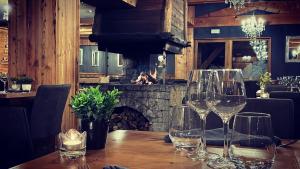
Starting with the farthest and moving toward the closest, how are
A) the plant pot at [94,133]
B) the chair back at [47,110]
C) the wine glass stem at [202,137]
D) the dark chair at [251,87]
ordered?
the dark chair at [251,87] → the chair back at [47,110] → the plant pot at [94,133] → the wine glass stem at [202,137]

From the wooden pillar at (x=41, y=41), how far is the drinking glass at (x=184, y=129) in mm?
3042

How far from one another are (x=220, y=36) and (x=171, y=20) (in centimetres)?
483

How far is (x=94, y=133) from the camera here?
1.11 metres

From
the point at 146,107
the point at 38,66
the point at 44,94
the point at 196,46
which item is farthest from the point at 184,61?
the point at 44,94

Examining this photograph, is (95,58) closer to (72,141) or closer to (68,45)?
(68,45)

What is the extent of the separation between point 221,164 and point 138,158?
9.2 inches

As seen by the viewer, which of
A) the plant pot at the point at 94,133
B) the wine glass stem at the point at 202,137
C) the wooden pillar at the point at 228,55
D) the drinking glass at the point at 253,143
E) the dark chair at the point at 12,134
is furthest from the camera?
the wooden pillar at the point at 228,55

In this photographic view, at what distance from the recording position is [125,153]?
1058mm

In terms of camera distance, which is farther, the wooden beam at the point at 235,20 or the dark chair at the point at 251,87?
the wooden beam at the point at 235,20

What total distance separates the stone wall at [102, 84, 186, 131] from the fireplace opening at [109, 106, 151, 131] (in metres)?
0.16

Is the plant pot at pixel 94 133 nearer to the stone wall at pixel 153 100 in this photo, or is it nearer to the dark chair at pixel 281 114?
the dark chair at pixel 281 114

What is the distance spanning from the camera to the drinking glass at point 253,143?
0.71 metres

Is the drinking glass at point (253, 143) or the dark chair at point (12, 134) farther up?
the drinking glass at point (253, 143)

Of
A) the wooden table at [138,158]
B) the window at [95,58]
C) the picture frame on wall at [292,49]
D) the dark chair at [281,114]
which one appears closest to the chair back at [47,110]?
the dark chair at [281,114]
